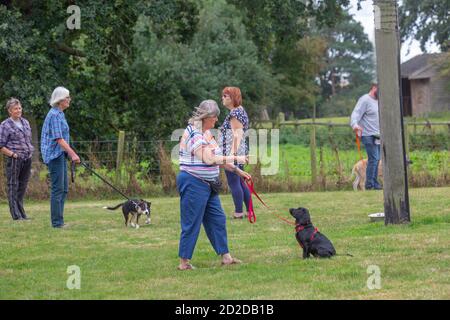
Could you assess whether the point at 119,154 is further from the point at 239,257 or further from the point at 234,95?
the point at 239,257

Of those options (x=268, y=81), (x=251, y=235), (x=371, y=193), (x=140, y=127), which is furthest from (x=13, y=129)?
(x=268, y=81)

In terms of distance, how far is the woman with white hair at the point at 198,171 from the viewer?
8.23 meters

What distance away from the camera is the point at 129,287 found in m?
7.61

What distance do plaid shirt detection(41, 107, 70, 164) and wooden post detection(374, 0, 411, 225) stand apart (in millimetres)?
4174

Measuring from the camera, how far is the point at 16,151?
13.2m

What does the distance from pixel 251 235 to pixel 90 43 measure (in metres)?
11.4

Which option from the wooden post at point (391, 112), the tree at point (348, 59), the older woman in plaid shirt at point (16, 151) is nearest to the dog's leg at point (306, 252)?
the wooden post at point (391, 112)

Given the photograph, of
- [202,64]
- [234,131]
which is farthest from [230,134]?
[202,64]

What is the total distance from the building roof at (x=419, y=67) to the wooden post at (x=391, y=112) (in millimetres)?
42630

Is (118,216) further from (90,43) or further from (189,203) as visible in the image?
(90,43)

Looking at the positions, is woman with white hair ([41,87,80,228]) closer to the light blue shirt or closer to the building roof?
the light blue shirt

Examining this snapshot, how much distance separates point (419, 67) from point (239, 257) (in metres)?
52.8
